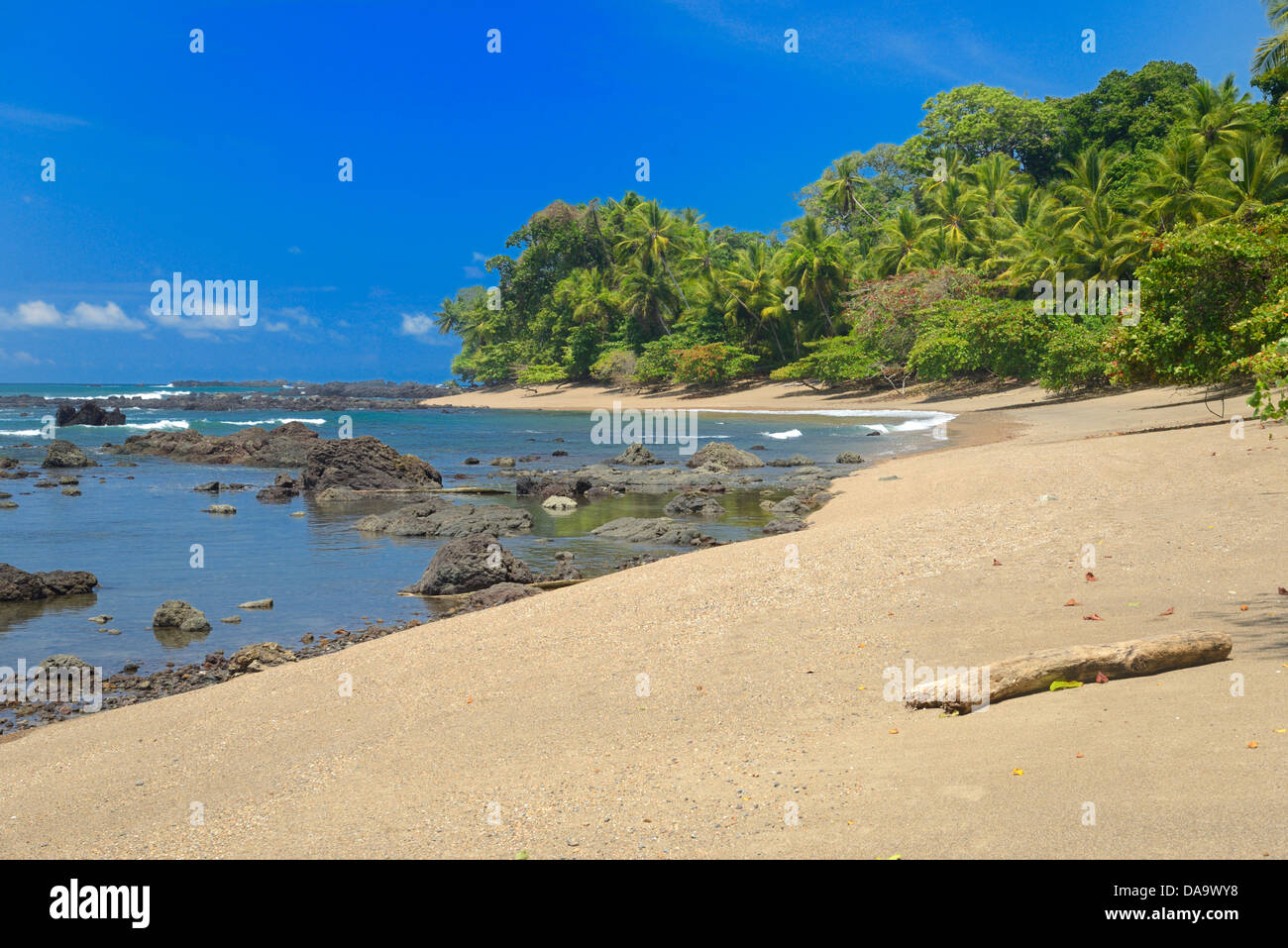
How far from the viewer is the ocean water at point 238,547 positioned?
11641 millimetres

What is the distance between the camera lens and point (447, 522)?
1906cm

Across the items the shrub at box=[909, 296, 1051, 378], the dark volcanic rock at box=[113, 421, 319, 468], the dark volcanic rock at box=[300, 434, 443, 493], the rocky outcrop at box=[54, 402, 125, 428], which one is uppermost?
the shrub at box=[909, 296, 1051, 378]

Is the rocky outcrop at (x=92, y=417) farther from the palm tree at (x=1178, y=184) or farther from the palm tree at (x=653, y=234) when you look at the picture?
the palm tree at (x=1178, y=184)

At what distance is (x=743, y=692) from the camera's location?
265 inches

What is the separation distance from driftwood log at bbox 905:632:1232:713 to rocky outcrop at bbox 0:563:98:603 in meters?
12.6

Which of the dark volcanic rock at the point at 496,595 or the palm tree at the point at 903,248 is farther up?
the palm tree at the point at 903,248

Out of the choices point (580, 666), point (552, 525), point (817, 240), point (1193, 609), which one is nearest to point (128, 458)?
point (552, 525)

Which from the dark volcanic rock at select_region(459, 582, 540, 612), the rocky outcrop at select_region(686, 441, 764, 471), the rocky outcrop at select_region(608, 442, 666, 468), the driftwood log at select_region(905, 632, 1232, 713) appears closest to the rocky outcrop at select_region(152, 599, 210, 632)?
the dark volcanic rock at select_region(459, 582, 540, 612)

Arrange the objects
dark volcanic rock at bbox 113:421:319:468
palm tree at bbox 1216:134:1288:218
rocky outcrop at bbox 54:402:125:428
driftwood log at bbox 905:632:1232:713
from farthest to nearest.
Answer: rocky outcrop at bbox 54:402:125:428 < palm tree at bbox 1216:134:1288:218 < dark volcanic rock at bbox 113:421:319:468 < driftwood log at bbox 905:632:1232:713

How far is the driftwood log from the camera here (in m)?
5.76

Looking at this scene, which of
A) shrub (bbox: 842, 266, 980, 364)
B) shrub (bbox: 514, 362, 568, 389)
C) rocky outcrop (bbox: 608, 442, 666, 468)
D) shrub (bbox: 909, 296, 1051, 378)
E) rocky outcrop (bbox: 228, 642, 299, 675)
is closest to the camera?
rocky outcrop (bbox: 228, 642, 299, 675)

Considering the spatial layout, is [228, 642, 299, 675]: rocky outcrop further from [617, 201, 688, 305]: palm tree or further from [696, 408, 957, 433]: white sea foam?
[617, 201, 688, 305]: palm tree

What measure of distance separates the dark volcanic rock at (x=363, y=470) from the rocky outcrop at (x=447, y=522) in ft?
20.9

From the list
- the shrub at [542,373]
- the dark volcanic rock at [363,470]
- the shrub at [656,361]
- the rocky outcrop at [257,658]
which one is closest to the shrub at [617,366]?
the shrub at [656,361]
